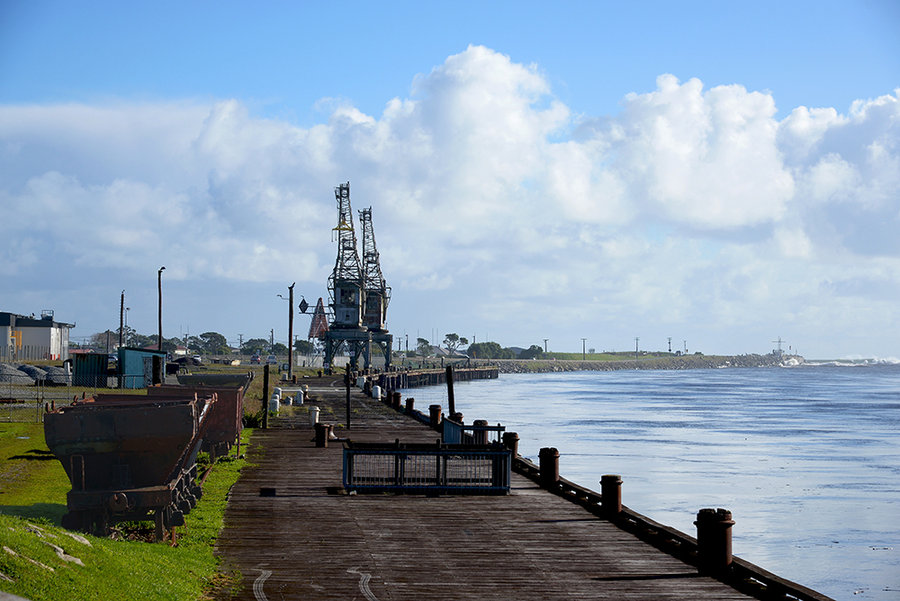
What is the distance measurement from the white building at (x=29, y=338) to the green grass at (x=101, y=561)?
94.9 metres

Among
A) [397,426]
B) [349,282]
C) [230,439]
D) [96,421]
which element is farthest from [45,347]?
[96,421]

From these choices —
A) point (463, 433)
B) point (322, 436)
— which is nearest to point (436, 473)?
point (463, 433)

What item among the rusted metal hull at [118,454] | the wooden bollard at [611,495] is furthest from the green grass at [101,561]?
the wooden bollard at [611,495]

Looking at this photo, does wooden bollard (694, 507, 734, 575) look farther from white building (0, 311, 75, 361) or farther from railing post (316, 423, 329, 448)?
white building (0, 311, 75, 361)

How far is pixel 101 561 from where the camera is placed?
13078 mm

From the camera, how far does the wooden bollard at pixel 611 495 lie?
840 inches

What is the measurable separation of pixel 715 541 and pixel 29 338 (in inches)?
4475

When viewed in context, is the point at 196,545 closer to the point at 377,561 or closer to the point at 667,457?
the point at 377,561

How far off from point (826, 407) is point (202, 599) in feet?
365

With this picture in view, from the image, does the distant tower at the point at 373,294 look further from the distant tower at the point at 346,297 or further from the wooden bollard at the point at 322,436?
the wooden bollard at the point at 322,436

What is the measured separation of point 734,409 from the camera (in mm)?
107375

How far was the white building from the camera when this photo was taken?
108m

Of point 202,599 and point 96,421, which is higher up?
point 96,421

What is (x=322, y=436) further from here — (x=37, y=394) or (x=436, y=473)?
(x=37, y=394)
